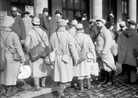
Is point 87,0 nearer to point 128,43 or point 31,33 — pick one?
point 128,43

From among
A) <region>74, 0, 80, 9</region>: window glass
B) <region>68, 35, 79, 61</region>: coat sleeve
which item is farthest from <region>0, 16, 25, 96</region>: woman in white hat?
<region>74, 0, 80, 9</region>: window glass

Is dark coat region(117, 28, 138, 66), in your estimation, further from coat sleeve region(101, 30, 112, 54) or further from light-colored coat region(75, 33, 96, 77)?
light-colored coat region(75, 33, 96, 77)

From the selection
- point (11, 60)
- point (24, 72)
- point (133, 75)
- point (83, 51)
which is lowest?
point (133, 75)

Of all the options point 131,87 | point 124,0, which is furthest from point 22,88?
point 124,0

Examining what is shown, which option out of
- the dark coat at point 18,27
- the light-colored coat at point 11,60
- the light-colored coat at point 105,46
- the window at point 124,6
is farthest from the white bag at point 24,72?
the window at point 124,6

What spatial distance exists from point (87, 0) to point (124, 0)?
5041 millimetres

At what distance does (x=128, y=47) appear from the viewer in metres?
6.55

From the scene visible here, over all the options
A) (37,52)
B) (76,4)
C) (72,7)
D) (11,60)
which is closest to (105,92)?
(37,52)

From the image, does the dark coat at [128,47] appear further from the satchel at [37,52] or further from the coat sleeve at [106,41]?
the satchel at [37,52]

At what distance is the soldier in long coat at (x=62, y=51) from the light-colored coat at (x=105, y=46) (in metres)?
1.30

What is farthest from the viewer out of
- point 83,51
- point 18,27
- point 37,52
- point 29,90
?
point 18,27

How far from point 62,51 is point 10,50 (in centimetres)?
127

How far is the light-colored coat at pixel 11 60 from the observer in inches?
→ 187

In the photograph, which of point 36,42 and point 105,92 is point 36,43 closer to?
point 36,42
